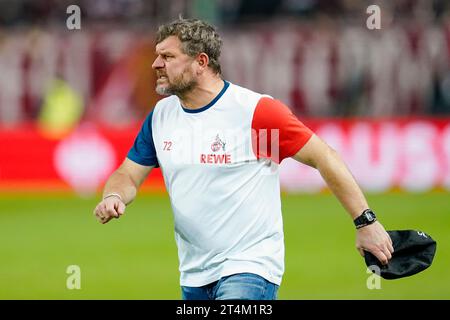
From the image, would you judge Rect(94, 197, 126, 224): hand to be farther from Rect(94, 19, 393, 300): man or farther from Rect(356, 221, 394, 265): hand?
Rect(356, 221, 394, 265): hand

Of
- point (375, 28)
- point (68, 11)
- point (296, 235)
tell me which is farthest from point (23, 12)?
point (296, 235)

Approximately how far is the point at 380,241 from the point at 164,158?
160 cm

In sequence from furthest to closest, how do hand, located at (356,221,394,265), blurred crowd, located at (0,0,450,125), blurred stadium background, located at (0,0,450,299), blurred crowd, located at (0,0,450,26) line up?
blurred crowd, located at (0,0,450,26)
blurred crowd, located at (0,0,450,125)
blurred stadium background, located at (0,0,450,299)
hand, located at (356,221,394,265)

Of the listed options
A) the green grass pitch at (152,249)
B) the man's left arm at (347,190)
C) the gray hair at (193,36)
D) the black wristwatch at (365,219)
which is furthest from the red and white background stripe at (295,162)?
the black wristwatch at (365,219)

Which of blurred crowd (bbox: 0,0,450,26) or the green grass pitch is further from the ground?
blurred crowd (bbox: 0,0,450,26)

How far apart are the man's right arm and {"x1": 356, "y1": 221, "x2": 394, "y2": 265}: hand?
5.04ft

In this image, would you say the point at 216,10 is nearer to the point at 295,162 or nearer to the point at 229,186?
the point at 295,162

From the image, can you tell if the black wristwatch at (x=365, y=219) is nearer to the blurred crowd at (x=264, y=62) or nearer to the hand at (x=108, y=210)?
the hand at (x=108, y=210)

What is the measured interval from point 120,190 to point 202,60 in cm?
104

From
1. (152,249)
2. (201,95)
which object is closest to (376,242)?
(201,95)

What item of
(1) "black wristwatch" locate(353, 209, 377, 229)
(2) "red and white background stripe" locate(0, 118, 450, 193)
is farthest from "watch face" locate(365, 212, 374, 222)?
(2) "red and white background stripe" locate(0, 118, 450, 193)

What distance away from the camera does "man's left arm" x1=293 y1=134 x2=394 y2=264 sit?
23.9 ft

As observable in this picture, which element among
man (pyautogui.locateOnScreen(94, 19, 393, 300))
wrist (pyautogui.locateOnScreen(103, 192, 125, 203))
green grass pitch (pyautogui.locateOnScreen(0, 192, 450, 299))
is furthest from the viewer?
green grass pitch (pyautogui.locateOnScreen(0, 192, 450, 299))

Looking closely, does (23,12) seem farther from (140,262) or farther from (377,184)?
(140,262)
